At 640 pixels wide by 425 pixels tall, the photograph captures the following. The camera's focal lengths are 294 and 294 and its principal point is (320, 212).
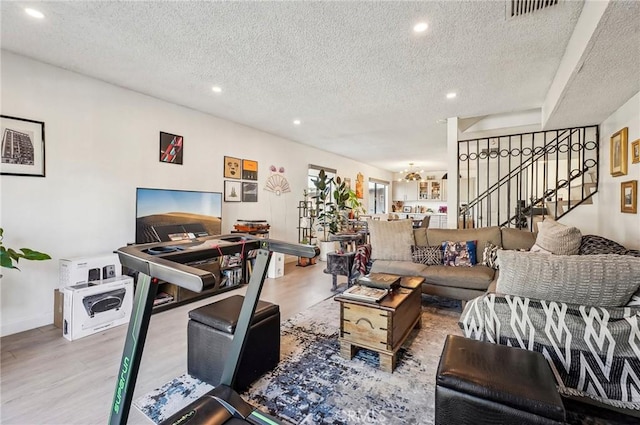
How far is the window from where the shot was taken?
33.3 feet

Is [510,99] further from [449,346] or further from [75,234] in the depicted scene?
[75,234]

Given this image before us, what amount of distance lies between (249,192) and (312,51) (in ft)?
9.86

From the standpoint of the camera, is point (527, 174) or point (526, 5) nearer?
point (526, 5)

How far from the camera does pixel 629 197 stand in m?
2.94

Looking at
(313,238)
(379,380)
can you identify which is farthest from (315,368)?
(313,238)

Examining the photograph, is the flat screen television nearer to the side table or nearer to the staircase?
the side table

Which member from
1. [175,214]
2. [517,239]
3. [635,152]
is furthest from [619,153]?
[175,214]

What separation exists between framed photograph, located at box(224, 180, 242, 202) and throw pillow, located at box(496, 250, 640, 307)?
4009mm

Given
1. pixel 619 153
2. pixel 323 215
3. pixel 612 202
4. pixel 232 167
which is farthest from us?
pixel 323 215

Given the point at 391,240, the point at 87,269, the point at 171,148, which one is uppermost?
the point at 171,148

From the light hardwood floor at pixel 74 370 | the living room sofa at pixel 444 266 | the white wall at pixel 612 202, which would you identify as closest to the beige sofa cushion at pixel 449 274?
the living room sofa at pixel 444 266

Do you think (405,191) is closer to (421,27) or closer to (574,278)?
(421,27)

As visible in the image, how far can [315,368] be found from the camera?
2146mm

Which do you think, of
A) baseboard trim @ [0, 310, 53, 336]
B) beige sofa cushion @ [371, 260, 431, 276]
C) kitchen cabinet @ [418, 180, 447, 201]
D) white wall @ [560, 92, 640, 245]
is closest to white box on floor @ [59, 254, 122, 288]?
baseboard trim @ [0, 310, 53, 336]
